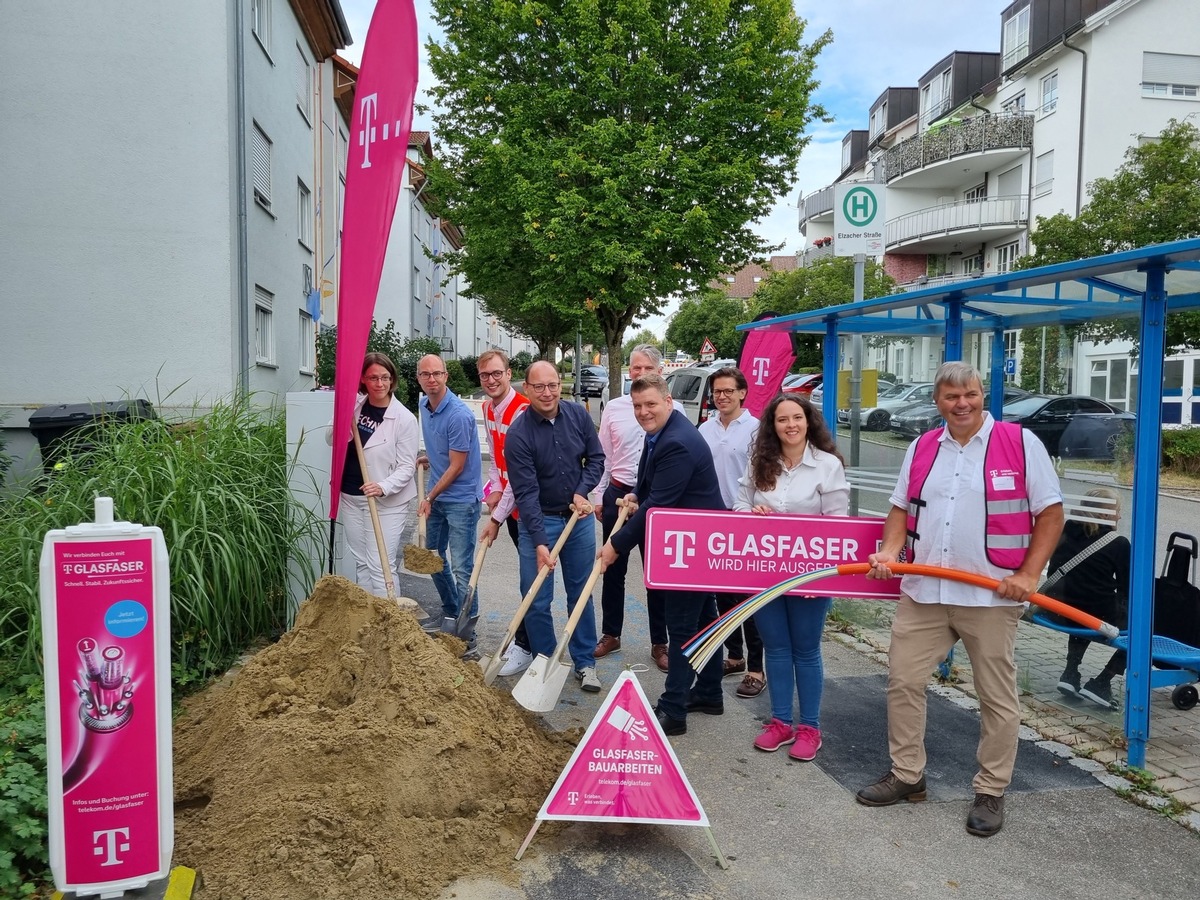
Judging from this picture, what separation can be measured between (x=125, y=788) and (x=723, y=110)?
19481mm

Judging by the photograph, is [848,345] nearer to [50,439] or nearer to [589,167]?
[50,439]

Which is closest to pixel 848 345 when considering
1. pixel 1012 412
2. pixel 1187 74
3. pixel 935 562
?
pixel 1012 412

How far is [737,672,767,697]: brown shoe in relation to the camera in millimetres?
5418

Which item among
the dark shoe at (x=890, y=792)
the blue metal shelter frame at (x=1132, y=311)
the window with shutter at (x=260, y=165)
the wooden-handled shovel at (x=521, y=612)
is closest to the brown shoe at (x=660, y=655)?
the wooden-handled shovel at (x=521, y=612)

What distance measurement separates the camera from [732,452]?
568 centimetres

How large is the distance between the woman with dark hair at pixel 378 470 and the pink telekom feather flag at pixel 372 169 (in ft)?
2.35

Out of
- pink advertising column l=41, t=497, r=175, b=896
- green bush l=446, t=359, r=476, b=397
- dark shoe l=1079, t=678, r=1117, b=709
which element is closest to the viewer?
pink advertising column l=41, t=497, r=175, b=896

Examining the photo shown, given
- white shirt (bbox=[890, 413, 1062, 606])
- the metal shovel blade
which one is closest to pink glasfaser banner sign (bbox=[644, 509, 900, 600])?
white shirt (bbox=[890, 413, 1062, 606])

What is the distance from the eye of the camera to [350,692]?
13.2 feet

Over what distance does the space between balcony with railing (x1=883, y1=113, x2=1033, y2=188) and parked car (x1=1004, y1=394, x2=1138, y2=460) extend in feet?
95.7

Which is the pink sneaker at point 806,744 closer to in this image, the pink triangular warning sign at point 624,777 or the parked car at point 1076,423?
the pink triangular warning sign at point 624,777

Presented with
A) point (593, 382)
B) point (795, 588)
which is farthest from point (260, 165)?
point (593, 382)

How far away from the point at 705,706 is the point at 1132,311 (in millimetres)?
3100

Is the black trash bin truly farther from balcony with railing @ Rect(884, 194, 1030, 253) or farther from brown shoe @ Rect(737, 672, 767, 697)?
balcony with railing @ Rect(884, 194, 1030, 253)
